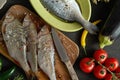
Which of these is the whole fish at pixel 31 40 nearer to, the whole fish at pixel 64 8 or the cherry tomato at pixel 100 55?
the whole fish at pixel 64 8

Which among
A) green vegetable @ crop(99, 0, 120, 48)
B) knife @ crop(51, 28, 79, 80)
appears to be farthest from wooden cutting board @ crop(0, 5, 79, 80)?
green vegetable @ crop(99, 0, 120, 48)

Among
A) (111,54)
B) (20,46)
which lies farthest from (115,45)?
(20,46)

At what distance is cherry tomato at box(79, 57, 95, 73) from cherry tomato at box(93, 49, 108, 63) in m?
0.03

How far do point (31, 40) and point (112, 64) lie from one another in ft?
1.12

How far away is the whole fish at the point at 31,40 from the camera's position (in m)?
1.55

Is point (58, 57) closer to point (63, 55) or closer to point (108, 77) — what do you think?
point (63, 55)

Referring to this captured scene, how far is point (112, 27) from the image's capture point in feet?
5.08

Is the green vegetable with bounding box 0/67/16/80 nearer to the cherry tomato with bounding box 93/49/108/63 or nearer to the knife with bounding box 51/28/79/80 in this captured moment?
the knife with bounding box 51/28/79/80

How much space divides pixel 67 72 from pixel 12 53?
0.24 m

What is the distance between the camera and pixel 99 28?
5.30 ft

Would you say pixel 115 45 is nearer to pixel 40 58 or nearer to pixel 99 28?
pixel 99 28

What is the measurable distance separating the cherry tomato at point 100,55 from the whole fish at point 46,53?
0.57 ft

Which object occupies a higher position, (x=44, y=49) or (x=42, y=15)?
(x=42, y=15)

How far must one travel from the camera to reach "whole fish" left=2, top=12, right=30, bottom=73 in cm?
154
